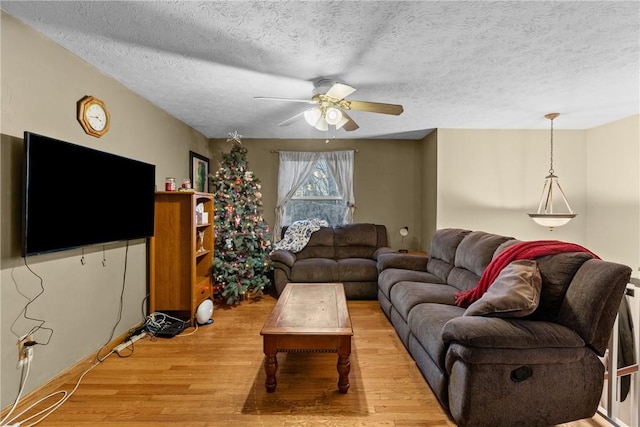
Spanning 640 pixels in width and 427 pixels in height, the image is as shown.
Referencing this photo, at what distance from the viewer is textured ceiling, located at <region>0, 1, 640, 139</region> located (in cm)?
176

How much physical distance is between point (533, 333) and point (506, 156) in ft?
11.5

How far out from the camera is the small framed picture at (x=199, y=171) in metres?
4.31

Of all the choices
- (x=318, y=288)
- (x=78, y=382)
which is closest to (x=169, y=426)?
(x=78, y=382)

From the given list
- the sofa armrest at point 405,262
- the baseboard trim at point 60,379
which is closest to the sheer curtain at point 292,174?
the sofa armrest at point 405,262

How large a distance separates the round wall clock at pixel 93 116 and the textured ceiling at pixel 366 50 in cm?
31

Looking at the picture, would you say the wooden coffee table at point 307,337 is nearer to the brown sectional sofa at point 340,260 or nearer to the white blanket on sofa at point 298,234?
the brown sectional sofa at point 340,260

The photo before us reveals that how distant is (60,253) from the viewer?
83.9 inches

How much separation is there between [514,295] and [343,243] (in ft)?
9.72

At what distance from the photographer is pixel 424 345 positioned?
2.08 meters

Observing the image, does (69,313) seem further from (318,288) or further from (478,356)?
(478,356)

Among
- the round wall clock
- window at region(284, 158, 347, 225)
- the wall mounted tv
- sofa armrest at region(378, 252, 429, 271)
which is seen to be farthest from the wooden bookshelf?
sofa armrest at region(378, 252, 429, 271)

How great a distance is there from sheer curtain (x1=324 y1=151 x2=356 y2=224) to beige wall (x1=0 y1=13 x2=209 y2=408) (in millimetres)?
2853

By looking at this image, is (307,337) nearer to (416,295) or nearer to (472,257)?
(416,295)

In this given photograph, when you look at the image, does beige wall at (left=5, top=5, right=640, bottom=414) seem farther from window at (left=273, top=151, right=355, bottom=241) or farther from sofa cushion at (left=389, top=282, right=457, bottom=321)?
sofa cushion at (left=389, top=282, right=457, bottom=321)
